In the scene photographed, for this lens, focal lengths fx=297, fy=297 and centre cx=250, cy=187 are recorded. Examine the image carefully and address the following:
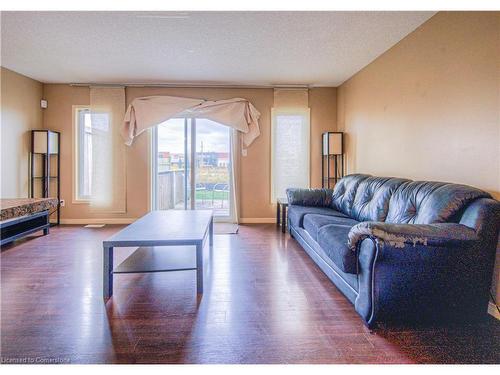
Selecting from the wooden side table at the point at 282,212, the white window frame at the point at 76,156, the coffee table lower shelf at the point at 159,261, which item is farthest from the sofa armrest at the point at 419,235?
the white window frame at the point at 76,156

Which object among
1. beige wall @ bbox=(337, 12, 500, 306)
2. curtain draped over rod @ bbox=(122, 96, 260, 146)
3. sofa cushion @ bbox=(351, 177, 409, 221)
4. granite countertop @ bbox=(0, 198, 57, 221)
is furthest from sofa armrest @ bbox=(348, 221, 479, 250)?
granite countertop @ bbox=(0, 198, 57, 221)

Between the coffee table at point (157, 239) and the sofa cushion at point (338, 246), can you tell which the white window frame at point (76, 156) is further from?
the sofa cushion at point (338, 246)

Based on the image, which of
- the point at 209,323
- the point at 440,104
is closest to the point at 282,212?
the point at 440,104

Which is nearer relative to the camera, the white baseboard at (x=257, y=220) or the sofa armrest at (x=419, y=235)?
the sofa armrest at (x=419, y=235)

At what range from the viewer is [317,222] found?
288 centimetres

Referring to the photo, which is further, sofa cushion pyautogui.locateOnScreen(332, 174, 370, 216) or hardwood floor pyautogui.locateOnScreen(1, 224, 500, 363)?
sofa cushion pyautogui.locateOnScreen(332, 174, 370, 216)

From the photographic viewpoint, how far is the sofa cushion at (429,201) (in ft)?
6.28

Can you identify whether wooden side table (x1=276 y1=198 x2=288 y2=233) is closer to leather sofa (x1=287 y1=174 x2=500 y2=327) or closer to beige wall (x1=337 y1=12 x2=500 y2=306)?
beige wall (x1=337 y1=12 x2=500 y2=306)

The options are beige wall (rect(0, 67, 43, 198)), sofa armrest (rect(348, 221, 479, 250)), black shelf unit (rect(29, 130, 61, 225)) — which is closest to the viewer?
sofa armrest (rect(348, 221, 479, 250))

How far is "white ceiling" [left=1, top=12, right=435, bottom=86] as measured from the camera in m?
2.79

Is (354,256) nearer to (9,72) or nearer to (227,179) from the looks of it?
(227,179)

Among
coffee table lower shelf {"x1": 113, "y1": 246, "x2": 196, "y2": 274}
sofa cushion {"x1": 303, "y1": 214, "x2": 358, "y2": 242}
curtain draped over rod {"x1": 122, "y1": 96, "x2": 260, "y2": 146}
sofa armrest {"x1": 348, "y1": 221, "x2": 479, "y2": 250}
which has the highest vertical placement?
curtain draped over rod {"x1": 122, "y1": 96, "x2": 260, "y2": 146}

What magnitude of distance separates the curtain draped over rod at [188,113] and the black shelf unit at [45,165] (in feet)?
3.68

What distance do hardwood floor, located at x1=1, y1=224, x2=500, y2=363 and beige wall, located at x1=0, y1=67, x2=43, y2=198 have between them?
2.10m
